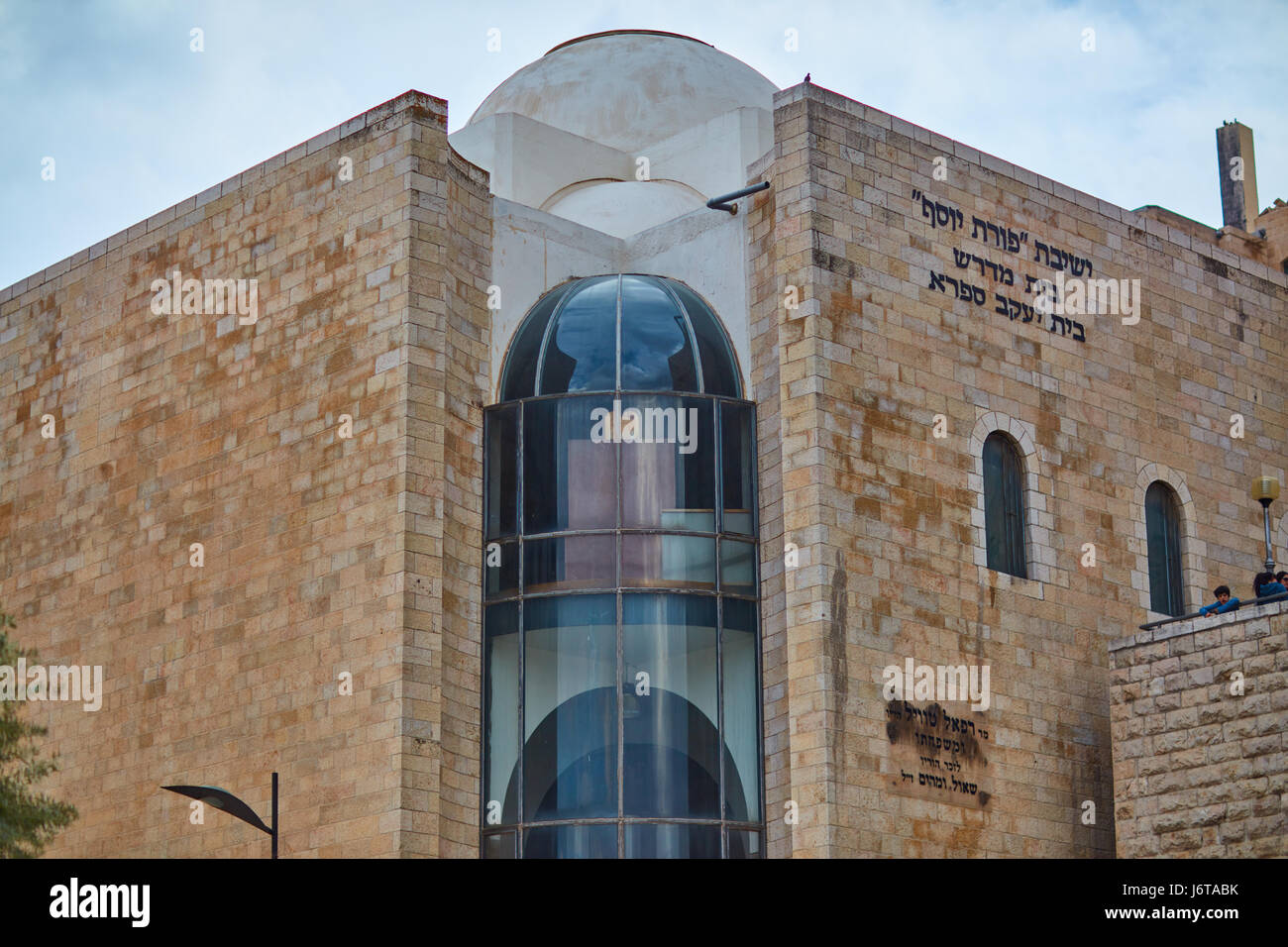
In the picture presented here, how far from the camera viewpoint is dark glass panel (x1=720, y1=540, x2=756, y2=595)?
66.9 ft

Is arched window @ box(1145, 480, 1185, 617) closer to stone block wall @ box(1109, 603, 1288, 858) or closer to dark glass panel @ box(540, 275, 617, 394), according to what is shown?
stone block wall @ box(1109, 603, 1288, 858)

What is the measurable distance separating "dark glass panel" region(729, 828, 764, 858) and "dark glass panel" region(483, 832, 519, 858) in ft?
6.71

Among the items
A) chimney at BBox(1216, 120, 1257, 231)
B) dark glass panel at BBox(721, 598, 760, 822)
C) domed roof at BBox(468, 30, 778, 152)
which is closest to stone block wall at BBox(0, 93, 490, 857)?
dark glass panel at BBox(721, 598, 760, 822)

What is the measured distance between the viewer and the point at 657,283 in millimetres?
21719

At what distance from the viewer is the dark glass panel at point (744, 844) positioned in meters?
19.5

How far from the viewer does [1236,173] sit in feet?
109

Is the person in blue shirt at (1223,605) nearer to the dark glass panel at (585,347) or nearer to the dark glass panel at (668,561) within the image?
the dark glass panel at (668,561)

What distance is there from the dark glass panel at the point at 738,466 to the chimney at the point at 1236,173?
1489cm

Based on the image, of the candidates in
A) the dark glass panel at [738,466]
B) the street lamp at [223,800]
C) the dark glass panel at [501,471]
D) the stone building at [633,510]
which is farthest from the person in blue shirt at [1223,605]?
the street lamp at [223,800]

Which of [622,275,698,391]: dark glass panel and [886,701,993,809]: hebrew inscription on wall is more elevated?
[622,275,698,391]: dark glass panel
